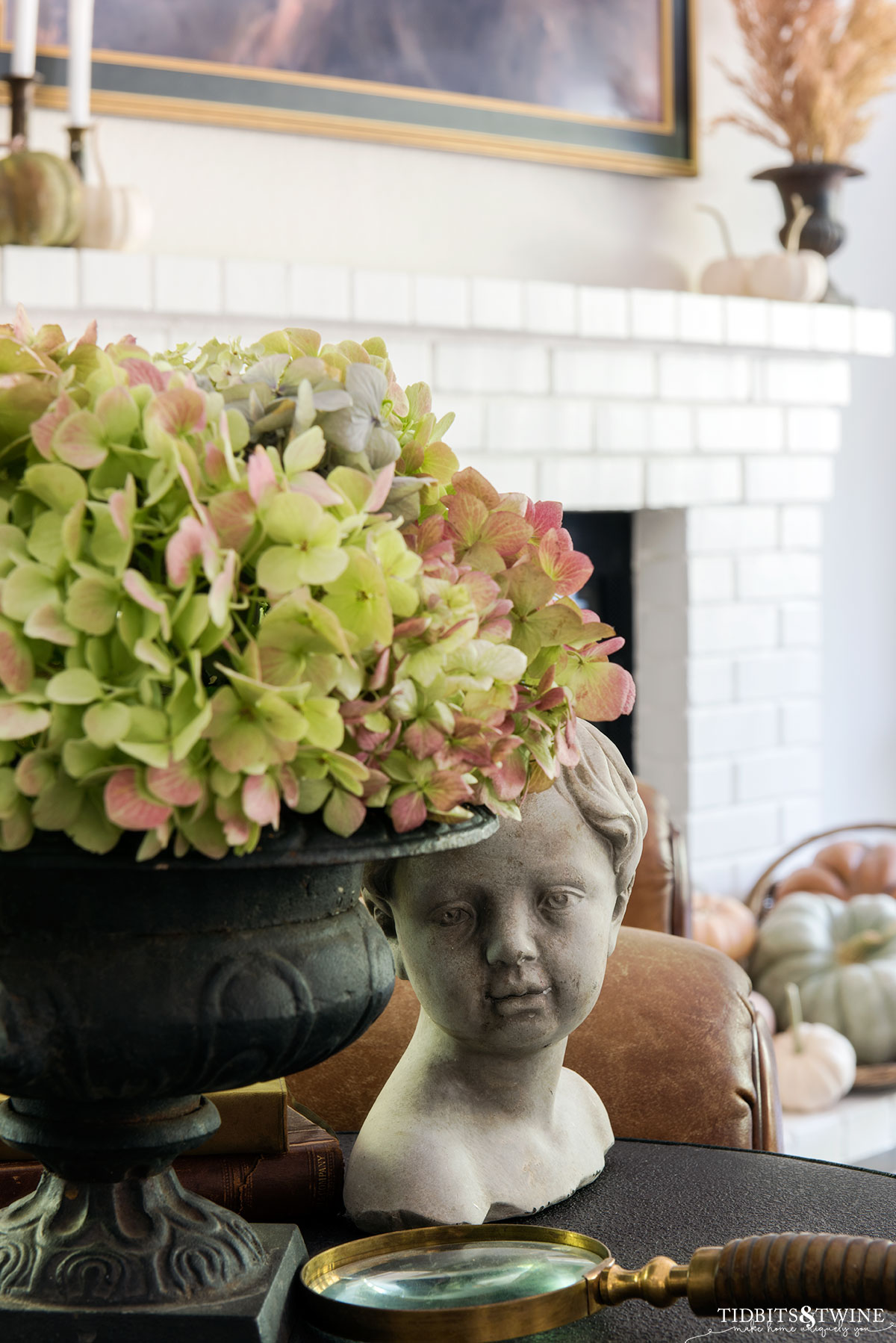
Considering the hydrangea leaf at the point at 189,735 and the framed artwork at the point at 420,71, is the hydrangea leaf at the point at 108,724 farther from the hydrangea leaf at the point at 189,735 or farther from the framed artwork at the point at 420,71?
the framed artwork at the point at 420,71

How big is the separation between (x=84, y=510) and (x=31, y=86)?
5.87 feet

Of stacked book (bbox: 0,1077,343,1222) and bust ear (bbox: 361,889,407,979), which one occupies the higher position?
bust ear (bbox: 361,889,407,979)

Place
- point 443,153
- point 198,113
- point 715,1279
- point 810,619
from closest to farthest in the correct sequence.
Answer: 1. point 715,1279
2. point 198,113
3. point 443,153
4. point 810,619

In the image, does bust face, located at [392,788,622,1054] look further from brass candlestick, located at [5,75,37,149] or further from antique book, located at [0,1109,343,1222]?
brass candlestick, located at [5,75,37,149]

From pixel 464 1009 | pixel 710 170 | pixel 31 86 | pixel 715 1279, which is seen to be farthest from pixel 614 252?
pixel 715 1279

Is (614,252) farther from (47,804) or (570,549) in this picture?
(47,804)

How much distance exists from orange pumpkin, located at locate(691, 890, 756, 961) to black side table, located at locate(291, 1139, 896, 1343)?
5.48ft

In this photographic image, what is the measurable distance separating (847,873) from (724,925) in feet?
1.36

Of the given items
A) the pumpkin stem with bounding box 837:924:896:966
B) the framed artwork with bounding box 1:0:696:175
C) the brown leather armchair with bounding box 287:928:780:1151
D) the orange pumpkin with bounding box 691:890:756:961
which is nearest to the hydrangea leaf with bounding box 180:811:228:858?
the brown leather armchair with bounding box 287:928:780:1151

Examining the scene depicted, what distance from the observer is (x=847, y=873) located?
300cm

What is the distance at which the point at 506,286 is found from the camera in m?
2.52

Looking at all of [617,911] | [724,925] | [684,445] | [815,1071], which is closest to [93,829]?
[617,911]

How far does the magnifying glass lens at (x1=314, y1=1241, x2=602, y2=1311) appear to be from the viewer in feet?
2.48

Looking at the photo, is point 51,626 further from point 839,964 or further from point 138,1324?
point 839,964
